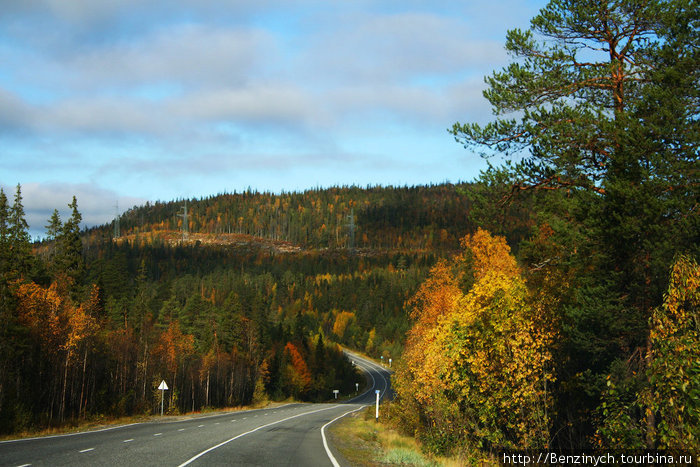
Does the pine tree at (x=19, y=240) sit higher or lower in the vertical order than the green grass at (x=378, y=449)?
higher

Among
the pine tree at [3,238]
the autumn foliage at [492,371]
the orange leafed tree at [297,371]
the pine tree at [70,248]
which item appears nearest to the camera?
the autumn foliage at [492,371]

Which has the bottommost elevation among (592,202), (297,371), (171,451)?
(297,371)

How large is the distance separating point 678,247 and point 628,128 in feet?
11.3

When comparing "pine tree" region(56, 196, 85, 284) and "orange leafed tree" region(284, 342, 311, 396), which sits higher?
"pine tree" region(56, 196, 85, 284)

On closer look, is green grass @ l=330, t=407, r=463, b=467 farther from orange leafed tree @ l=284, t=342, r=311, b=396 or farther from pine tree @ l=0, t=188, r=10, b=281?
orange leafed tree @ l=284, t=342, r=311, b=396

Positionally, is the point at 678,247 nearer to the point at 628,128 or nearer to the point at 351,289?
the point at 628,128

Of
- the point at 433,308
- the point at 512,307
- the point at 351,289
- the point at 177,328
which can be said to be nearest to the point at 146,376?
the point at 177,328

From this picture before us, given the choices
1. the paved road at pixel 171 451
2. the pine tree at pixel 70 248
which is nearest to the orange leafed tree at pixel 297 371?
the pine tree at pixel 70 248

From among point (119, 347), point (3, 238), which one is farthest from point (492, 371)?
point (119, 347)

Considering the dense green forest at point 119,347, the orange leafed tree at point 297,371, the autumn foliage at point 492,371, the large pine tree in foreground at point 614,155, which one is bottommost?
the orange leafed tree at point 297,371

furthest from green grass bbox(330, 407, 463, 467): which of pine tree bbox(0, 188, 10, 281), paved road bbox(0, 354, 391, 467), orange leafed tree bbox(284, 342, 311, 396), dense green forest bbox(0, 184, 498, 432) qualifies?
orange leafed tree bbox(284, 342, 311, 396)

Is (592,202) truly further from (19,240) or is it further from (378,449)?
(19,240)

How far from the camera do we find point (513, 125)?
16281mm

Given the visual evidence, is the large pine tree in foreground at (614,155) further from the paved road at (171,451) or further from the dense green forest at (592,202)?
the paved road at (171,451)
